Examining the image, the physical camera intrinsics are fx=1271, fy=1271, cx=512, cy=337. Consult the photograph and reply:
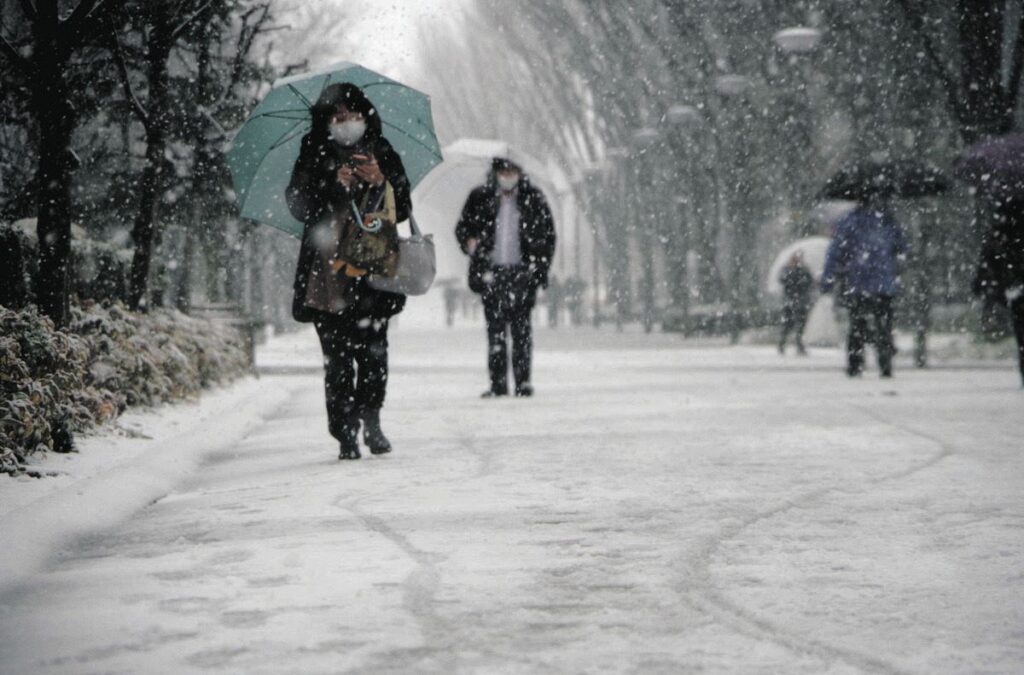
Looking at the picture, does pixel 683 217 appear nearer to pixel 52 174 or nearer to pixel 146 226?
pixel 146 226

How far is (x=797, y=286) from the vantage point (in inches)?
760

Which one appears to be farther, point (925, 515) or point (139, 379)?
point (139, 379)

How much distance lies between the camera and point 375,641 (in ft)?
10.0

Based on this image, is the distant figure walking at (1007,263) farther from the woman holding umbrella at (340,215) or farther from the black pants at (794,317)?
the black pants at (794,317)

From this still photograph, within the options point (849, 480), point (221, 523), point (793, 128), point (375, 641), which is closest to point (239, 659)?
point (375, 641)

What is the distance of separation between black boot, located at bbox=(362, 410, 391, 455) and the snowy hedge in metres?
1.45

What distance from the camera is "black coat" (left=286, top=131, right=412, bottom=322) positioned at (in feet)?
20.5

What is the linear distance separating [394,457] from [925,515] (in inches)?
115

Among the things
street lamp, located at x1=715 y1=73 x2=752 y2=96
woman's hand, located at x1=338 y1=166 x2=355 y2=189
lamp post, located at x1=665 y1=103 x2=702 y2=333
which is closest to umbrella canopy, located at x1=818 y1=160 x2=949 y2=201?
street lamp, located at x1=715 y1=73 x2=752 y2=96

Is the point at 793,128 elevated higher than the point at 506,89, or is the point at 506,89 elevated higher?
the point at 506,89

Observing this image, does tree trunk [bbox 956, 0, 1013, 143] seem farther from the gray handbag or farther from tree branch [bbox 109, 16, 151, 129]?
the gray handbag

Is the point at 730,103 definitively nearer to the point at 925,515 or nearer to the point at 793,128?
the point at 793,128

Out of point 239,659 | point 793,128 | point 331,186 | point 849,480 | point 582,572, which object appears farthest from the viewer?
point 793,128

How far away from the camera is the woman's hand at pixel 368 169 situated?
6184mm
